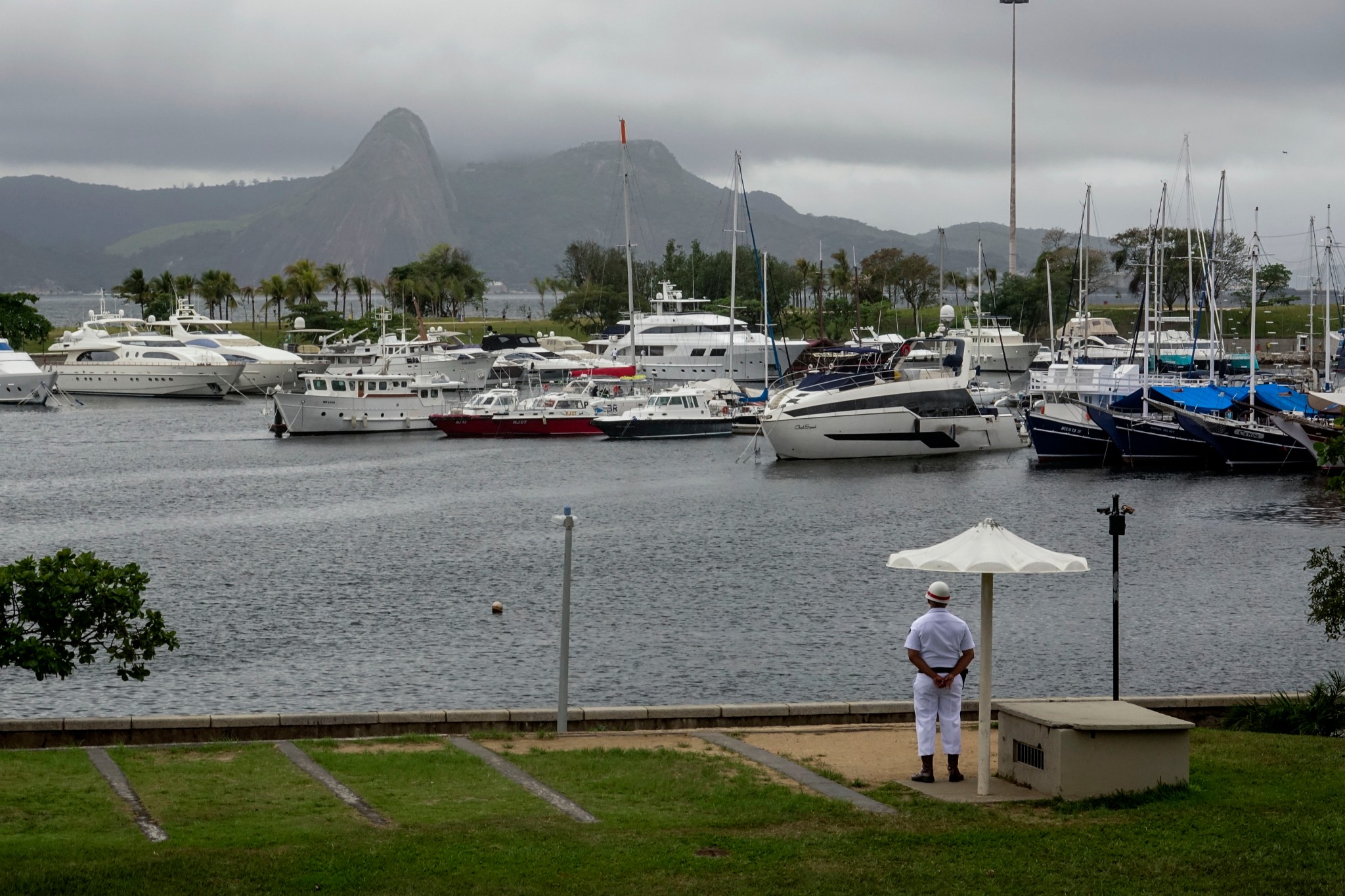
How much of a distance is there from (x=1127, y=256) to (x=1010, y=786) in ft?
566

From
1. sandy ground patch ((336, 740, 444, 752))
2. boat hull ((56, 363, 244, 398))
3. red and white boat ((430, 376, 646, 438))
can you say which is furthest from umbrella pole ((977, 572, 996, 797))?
boat hull ((56, 363, 244, 398))

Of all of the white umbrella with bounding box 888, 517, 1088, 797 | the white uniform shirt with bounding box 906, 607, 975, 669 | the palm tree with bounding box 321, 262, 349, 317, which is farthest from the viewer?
the palm tree with bounding box 321, 262, 349, 317

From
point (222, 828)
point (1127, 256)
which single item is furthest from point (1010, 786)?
point (1127, 256)

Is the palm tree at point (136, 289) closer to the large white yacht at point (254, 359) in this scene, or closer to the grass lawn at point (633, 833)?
the large white yacht at point (254, 359)

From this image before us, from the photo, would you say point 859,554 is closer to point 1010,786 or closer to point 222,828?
point 1010,786

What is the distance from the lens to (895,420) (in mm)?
64688

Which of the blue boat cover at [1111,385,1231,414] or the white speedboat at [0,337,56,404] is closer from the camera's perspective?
the blue boat cover at [1111,385,1231,414]

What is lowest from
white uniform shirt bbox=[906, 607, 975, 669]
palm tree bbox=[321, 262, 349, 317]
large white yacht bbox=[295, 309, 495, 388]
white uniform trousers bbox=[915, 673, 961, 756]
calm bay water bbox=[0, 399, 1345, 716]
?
A: calm bay water bbox=[0, 399, 1345, 716]

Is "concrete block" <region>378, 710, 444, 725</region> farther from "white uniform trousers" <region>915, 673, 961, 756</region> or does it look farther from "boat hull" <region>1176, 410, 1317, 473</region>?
"boat hull" <region>1176, 410, 1317, 473</region>

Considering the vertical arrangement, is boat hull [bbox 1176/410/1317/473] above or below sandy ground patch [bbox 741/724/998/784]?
above

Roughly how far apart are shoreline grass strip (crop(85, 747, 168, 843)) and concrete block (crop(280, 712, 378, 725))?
2431 mm

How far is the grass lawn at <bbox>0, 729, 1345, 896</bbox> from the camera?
1010 cm

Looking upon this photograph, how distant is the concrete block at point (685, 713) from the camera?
17391 millimetres

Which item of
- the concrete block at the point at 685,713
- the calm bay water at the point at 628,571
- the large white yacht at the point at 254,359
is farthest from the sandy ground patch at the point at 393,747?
the large white yacht at the point at 254,359
